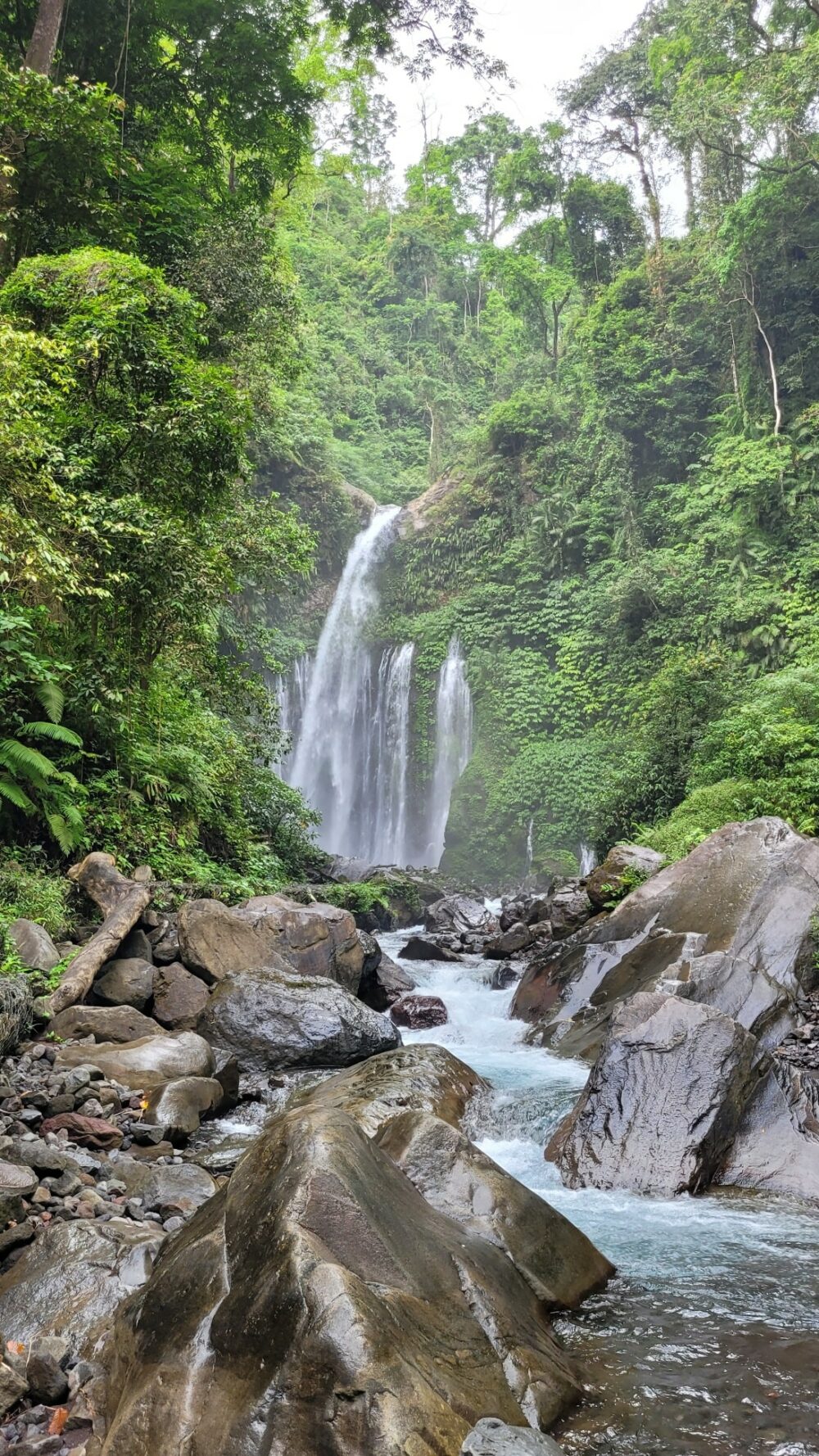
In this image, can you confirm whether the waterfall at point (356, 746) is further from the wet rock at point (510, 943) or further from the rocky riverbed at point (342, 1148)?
the rocky riverbed at point (342, 1148)

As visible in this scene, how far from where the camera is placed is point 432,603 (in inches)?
1282

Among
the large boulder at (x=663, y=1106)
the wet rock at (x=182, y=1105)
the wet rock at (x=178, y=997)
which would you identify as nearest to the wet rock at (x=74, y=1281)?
the wet rock at (x=182, y=1105)

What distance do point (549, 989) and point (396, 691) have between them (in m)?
20.4

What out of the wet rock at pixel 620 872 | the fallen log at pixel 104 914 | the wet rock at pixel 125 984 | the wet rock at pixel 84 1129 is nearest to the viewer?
the wet rock at pixel 84 1129

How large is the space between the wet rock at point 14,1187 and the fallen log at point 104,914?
2.92m

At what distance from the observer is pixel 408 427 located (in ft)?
150

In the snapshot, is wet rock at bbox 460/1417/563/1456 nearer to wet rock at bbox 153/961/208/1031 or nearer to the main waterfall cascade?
wet rock at bbox 153/961/208/1031

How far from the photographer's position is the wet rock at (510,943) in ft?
46.9

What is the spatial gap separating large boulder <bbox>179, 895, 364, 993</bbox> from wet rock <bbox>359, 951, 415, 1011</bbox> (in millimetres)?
486

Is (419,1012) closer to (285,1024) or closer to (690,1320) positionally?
(285,1024)

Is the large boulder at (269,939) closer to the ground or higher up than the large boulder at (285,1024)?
higher up

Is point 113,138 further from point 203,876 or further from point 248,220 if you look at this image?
point 203,876

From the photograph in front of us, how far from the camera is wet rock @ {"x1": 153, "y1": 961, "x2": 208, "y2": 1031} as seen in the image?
859 centimetres

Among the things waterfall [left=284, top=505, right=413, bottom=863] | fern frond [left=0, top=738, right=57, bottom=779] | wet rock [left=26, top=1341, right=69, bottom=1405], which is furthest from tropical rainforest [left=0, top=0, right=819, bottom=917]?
wet rock [left=26, top=1341, right=69, bottom=1405]
